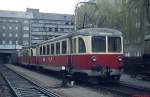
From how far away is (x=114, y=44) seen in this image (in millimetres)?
19594

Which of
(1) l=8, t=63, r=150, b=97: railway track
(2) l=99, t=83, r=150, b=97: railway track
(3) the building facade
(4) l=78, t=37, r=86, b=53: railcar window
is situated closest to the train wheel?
(1) l=8, t=63, r=150, b=97: railway track

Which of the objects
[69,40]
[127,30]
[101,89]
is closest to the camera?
[101,89]

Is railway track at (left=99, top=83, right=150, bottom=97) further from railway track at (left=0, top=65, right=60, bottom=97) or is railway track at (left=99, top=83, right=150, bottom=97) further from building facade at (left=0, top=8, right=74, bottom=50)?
building facade at (left=0, top=8, right=74, bottom=50)

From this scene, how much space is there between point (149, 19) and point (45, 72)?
12.7 m

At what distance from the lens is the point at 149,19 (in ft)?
78.1

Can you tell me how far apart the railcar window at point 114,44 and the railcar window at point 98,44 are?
1.15 ft

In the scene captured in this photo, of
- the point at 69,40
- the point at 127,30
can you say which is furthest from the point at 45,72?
the point at 69,40

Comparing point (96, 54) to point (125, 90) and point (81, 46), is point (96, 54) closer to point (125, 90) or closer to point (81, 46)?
point (81, 46)

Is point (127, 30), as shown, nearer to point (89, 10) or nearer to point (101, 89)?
point (89, 10)

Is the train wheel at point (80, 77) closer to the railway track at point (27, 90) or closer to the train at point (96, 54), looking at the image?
the train at point (96, 54)

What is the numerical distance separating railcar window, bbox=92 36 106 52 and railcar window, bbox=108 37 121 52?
0.35 metres

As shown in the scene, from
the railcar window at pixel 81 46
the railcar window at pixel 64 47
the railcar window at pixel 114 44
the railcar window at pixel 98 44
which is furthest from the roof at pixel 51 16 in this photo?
the railcar window at pixel 98 44

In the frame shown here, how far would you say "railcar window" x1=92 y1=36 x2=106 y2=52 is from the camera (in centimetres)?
1902

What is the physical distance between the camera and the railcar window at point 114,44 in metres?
19.4
